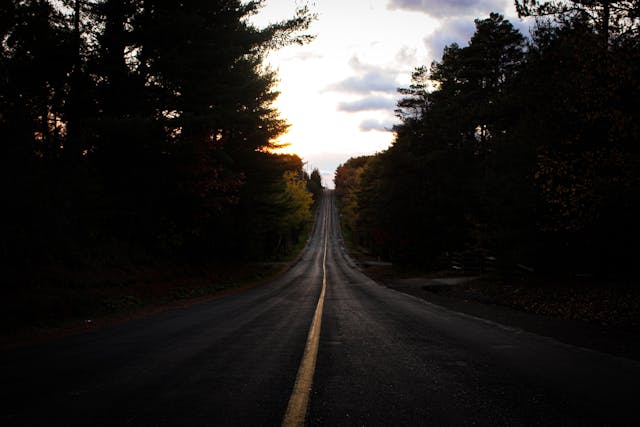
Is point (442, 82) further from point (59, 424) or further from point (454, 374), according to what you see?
point (59, 424)

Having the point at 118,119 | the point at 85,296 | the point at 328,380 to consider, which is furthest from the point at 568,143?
the point at 118,119

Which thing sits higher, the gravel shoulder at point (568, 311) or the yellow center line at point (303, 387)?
the yellow center line at point (303, 387)

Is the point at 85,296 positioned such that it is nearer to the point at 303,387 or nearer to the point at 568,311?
the point at 303,387

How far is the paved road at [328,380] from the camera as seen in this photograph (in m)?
3.05

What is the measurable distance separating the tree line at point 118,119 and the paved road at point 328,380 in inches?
327

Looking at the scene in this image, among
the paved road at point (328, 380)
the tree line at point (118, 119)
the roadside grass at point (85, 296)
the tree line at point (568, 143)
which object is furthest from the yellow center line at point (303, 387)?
the tree line at point (118, 119)

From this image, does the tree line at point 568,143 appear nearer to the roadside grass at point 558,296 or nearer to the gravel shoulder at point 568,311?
the roadside grass at point 558,296

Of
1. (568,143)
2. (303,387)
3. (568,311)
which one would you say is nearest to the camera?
(303,387)

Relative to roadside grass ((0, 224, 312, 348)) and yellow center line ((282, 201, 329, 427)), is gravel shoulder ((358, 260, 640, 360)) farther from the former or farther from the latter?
roadside grass ((0, 224, 312, 348))

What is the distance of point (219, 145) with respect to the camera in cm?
2236

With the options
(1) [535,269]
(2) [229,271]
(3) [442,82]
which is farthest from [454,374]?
(3) [442,82]

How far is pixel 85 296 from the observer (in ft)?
39.5

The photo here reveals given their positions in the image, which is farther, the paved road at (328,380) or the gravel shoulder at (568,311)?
the gravel shoulder at (568,311)

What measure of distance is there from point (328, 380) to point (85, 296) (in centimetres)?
1113
